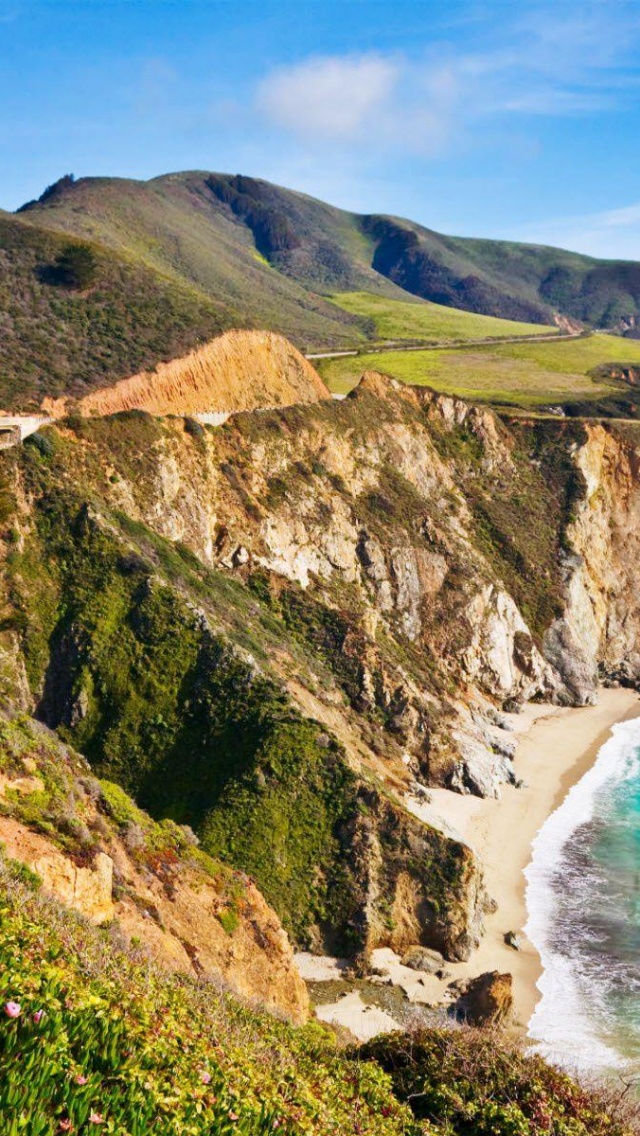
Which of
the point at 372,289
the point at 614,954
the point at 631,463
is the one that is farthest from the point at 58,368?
the point at 372,289

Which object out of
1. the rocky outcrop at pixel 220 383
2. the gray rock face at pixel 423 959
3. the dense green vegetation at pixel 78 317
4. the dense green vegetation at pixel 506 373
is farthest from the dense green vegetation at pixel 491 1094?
the dense green vegetation at pixel 506 373

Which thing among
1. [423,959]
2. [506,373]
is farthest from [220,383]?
[506,373]

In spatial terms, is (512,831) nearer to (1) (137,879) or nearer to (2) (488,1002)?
(2) (488,1002)

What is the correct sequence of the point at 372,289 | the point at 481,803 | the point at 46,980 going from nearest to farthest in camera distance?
the point at 46,980 < the point at 481,803 < the point at 372,289

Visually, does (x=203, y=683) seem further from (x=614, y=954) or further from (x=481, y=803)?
(x=614, y=954)

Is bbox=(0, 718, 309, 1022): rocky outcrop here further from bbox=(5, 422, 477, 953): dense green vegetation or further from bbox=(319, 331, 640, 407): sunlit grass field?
bbox=(319, 331, 640, 407): sunlit grass field

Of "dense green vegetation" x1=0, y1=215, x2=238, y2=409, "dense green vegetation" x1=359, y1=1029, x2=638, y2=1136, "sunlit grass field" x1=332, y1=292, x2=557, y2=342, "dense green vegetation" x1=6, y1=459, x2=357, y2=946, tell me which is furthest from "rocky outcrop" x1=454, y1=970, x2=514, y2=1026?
"sunlit grass field" x1=332, y1=292, x2=557, y2=342
